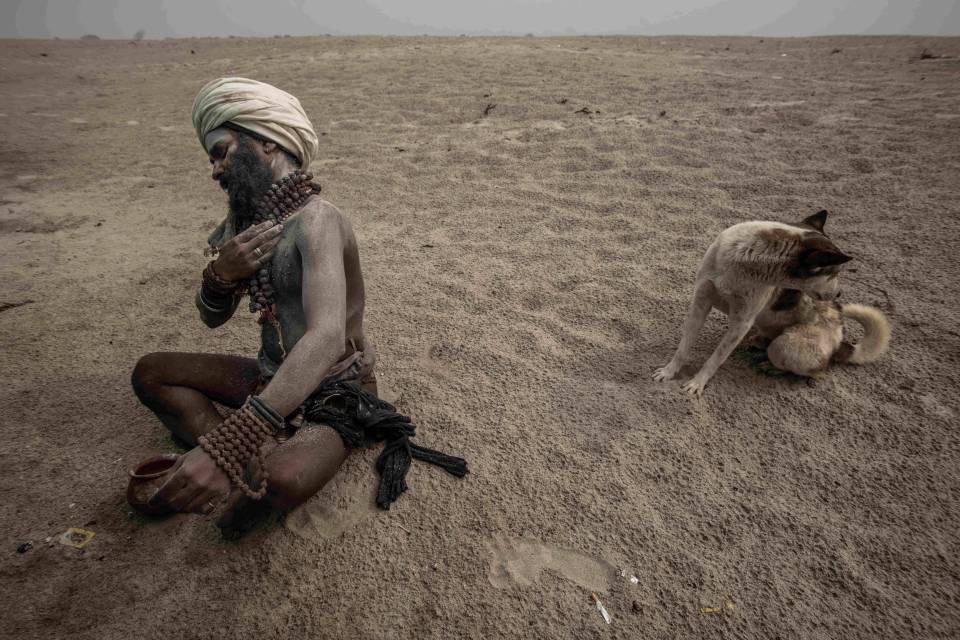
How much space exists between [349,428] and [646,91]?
682 centimetres

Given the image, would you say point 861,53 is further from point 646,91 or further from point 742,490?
point 742,490

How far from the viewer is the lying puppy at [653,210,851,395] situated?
209 centimetres

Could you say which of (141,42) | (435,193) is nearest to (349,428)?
(435,193)

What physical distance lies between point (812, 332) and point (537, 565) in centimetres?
177

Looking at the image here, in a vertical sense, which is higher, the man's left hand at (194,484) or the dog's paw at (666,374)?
the man's left hand at (194,484)

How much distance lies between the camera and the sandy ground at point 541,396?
168cm

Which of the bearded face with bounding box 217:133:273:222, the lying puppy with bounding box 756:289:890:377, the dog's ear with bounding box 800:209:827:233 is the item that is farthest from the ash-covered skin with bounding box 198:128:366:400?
the dog's ear with bounding box 800:209:827:233

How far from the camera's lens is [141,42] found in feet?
44.3

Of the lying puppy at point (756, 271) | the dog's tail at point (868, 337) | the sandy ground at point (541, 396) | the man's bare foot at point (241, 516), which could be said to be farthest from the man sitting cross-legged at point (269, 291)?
the dog's tail at point (868, 337)

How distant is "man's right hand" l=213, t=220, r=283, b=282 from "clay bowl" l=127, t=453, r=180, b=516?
70 cm

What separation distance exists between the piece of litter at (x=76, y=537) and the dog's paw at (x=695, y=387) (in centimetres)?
269

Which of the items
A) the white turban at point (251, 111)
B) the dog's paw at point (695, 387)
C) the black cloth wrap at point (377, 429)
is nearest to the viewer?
the white turban at point (251, 111)

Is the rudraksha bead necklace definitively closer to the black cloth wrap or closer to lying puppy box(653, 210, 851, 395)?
the black cloth wrap

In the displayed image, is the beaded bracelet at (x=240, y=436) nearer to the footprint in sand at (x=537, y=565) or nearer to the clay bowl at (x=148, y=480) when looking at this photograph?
the clay bowl at (x=148, y=480)
